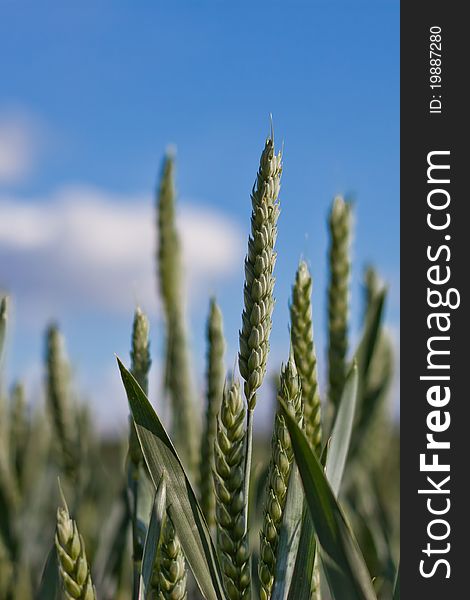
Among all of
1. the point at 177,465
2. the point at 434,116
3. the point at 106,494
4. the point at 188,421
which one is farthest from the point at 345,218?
the point at 106,494

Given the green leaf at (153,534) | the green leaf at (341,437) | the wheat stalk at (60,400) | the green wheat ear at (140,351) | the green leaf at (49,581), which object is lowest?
the green leaf at (49,581)

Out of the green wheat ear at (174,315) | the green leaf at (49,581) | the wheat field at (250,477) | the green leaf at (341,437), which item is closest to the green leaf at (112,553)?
the wheat field at (250,477)

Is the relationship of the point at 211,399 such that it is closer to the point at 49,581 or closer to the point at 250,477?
the point at 250,477

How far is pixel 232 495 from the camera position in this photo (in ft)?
1.84

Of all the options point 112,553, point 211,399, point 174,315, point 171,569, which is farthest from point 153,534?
point 174,315

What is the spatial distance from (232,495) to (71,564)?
11 centimetres

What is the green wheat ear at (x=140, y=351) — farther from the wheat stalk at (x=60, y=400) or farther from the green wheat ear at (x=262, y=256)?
the wheat stalk at (x=60, y=400)

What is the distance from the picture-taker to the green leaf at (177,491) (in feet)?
1.92

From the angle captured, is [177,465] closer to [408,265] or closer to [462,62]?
[408,265]

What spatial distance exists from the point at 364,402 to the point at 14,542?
0.54 metres

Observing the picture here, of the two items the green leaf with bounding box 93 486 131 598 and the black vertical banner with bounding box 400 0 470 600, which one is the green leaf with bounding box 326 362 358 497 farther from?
the green leaf with bounding box 93 486 131 598

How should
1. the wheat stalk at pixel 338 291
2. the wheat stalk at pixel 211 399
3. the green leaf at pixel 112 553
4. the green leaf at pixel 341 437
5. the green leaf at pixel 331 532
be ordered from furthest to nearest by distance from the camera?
1. the green leaf at pixel 112 553
2. the wheat stalk at pixel 338 291
3. the wheat stalk at pixel 211 399
4. the green leaf at pixel 341 437
5. the green leaf at pixel 331 532

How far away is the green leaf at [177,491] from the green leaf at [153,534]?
0.08 feet

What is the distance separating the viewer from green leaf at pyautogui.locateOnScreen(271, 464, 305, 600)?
569 millimetres
